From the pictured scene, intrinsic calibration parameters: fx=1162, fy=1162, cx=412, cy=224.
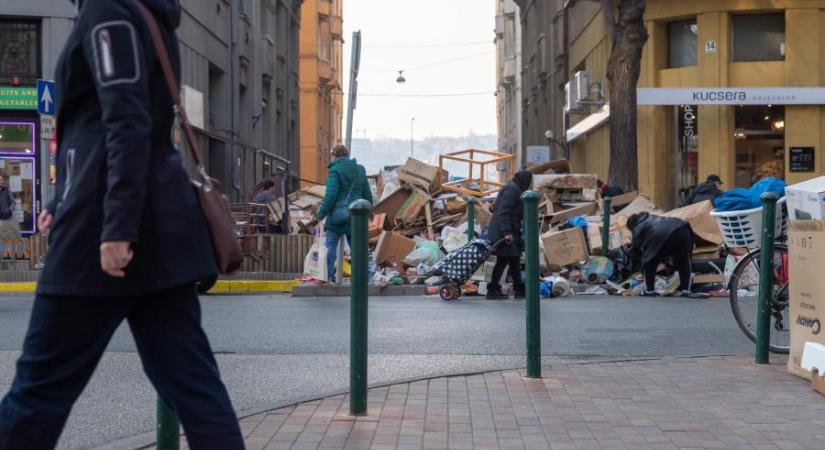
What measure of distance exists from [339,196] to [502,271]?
7.08ft

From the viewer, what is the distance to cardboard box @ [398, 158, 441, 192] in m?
20.3

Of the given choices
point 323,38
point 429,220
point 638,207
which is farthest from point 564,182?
point 323,38

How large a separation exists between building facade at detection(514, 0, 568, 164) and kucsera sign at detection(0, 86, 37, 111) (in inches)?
647

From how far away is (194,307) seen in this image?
11.0ft

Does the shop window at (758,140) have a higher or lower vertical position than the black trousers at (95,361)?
higher

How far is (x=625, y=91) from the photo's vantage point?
21.7 metres

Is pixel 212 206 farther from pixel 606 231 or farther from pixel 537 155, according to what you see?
pixel 537 155

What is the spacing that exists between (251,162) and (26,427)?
31.4 meters

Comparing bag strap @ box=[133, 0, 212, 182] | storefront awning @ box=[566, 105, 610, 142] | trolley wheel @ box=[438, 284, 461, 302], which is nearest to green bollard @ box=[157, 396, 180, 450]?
bag strap @ box=[133, 0, 212, 182]

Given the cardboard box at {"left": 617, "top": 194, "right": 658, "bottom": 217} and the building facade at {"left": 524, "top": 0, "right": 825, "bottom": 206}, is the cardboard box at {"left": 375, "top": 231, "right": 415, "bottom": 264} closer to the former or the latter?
the cardboard box at {"left": 617, "top": 194, "right": 658, "bottom": 217}

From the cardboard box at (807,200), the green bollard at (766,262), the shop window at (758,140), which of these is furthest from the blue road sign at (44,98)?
the shop window at (758,140)

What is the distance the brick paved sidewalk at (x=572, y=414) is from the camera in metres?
5.13

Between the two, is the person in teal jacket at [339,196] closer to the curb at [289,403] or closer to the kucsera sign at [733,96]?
the curb at [289,403]

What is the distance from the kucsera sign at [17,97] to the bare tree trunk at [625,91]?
10.9 metres
